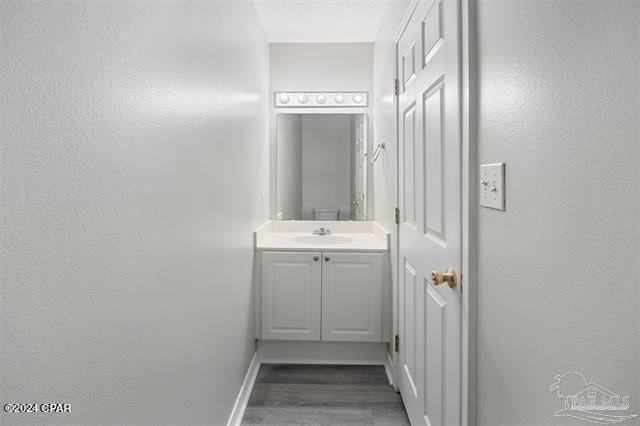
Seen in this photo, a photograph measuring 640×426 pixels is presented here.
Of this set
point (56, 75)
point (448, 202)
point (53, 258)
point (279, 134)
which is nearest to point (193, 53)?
point (56, 75)

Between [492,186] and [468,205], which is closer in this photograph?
[492,186]

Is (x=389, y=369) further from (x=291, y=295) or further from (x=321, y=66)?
(x=321, y=66)

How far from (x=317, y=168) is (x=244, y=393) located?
1.77 metres

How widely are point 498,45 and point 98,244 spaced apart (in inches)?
39.5

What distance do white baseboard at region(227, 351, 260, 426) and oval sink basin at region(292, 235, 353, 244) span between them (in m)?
0.85

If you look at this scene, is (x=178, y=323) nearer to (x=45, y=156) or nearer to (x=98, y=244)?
(x=98, y=244)

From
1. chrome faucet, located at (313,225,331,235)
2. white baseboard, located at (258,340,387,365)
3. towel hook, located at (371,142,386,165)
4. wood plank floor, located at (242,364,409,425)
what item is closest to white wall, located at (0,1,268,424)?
wood plank floor, located at (242,364,409,425)

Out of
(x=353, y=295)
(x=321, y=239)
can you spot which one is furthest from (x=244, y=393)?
(x=321, y=239)

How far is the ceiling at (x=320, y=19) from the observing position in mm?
2322

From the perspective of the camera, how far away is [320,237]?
2.85 m

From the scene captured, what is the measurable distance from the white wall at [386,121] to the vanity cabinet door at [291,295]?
51cm

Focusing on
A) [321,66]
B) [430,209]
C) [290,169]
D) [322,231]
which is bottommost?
[322,231]

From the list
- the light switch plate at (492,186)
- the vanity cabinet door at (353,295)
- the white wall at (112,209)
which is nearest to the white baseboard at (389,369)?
the vanity cabinet door at (353,295)

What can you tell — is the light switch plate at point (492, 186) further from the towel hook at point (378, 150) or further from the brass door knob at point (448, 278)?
the towel hook at point (378, 150)
